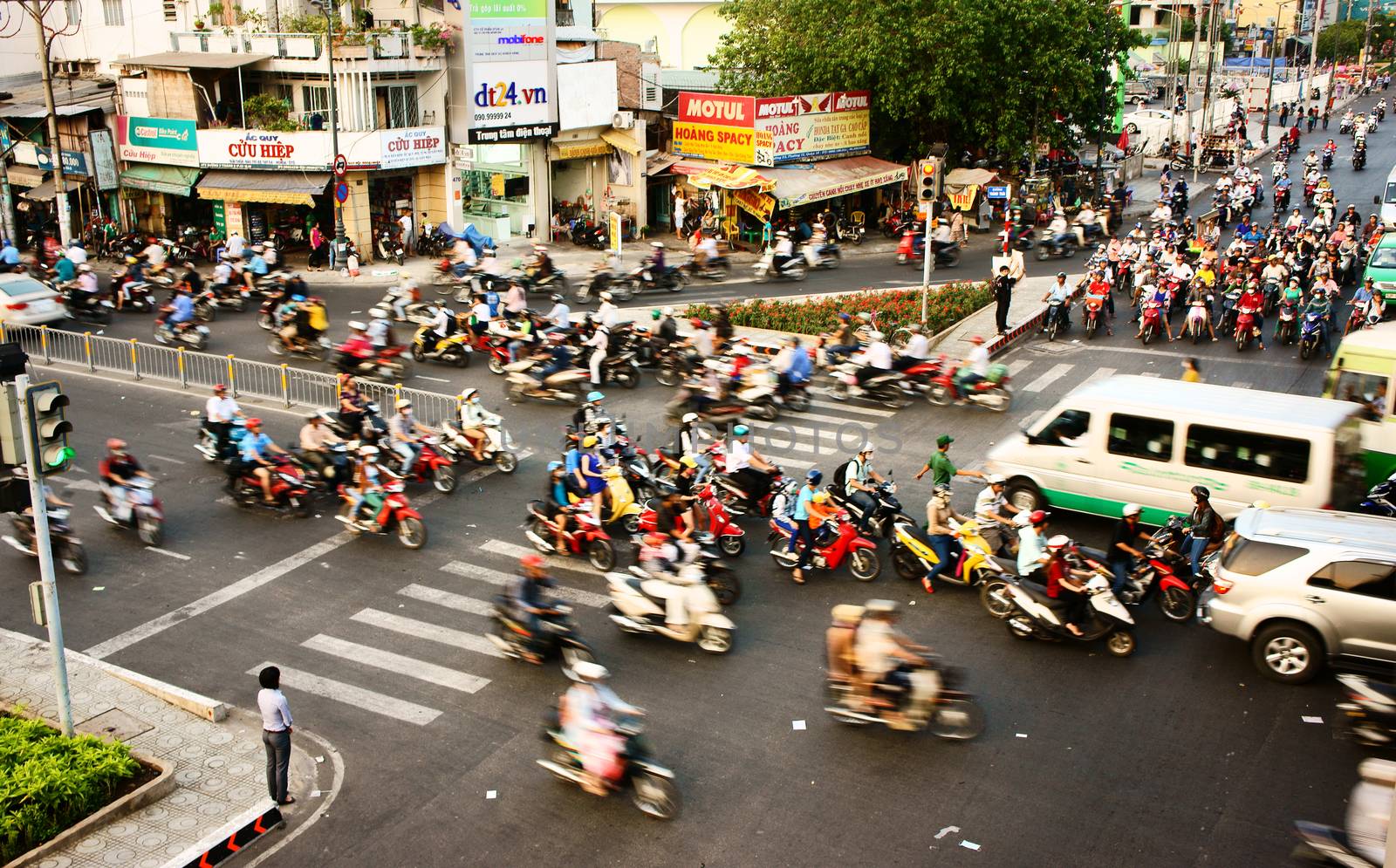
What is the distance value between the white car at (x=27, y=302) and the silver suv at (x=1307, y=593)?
2508cm

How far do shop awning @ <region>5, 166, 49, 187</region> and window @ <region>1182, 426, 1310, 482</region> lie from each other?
36473mm

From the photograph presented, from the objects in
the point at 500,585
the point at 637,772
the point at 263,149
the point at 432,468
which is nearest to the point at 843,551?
the point at 500,585

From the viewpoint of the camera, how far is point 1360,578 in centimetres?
1180

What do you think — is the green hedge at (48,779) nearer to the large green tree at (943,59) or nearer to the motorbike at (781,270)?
the motorbike at (781,270)

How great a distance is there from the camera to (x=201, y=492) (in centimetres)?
1825

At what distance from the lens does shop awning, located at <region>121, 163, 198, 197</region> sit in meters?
35.9

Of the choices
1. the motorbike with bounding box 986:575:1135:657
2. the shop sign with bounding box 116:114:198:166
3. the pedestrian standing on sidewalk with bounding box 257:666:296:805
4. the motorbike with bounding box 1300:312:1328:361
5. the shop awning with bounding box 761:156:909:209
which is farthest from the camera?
the shop awning with bounding box 761:156:909:209

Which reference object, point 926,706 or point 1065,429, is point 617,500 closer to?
point 926,706

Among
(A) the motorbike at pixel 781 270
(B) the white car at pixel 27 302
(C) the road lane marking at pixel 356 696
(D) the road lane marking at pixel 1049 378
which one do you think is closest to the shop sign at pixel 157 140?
(B) the white car at pixel 27 302

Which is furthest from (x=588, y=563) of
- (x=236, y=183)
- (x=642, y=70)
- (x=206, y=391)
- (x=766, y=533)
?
(x=642, y=70)

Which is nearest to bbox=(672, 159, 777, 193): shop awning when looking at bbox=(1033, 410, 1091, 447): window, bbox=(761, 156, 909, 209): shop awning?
bbox=(761, 156, 909, 209): shop awning

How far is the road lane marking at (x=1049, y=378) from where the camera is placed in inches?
895

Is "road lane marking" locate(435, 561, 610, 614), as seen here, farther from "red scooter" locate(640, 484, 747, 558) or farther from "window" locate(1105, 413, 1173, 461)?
"window" locate(1105, 413, 1173, 461)

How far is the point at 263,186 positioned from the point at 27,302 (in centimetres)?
925
